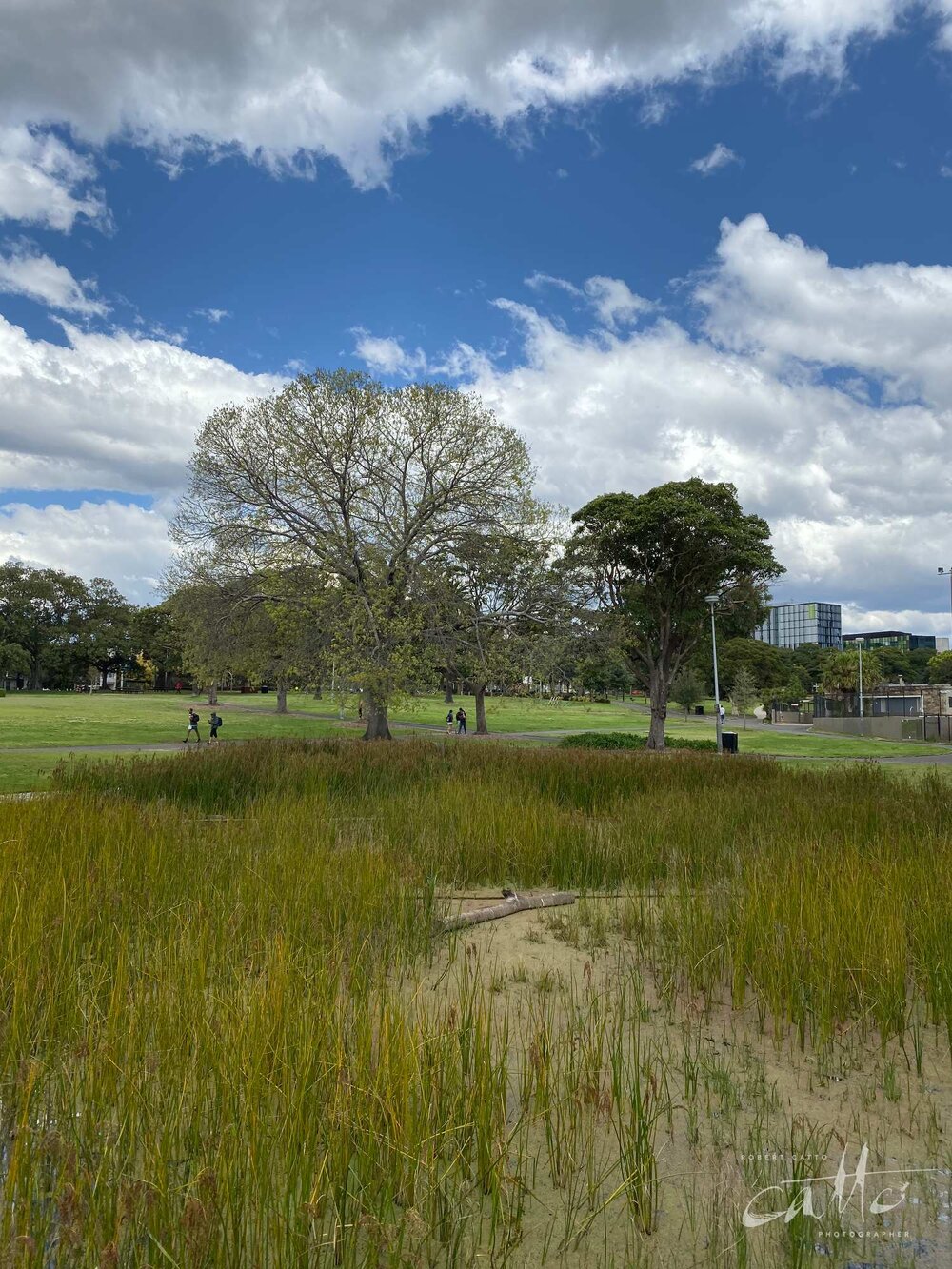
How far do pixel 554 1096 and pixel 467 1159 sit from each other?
0.59m

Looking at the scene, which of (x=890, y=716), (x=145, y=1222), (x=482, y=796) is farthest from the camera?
(x=890, y=716)

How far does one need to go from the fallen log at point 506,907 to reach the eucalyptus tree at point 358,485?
1709 centimetres

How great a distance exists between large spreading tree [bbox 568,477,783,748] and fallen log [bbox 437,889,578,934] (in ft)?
71.0

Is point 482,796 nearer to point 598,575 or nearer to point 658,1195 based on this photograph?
point 658,1195

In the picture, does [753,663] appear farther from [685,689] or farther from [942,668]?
[685,689]

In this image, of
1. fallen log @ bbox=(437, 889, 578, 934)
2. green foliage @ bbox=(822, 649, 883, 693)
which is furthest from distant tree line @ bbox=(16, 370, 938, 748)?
green foliage @ bbox=(822, 649, 883, 693)

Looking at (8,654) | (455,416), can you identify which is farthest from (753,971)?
(8,654)

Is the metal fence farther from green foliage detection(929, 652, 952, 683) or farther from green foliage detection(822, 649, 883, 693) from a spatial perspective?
green foliage detection(929, 652, 952, 683)

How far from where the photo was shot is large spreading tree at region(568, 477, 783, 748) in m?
28.2

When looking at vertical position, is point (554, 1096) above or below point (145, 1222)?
below

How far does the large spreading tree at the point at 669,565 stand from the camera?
28203 mm

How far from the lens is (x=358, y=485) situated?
82.0 feet

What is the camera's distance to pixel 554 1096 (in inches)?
125

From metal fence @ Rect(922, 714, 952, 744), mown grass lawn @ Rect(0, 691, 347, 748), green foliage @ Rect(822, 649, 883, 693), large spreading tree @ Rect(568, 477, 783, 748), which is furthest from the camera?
green foliage @ Rect(822, 649, 883, 693)
